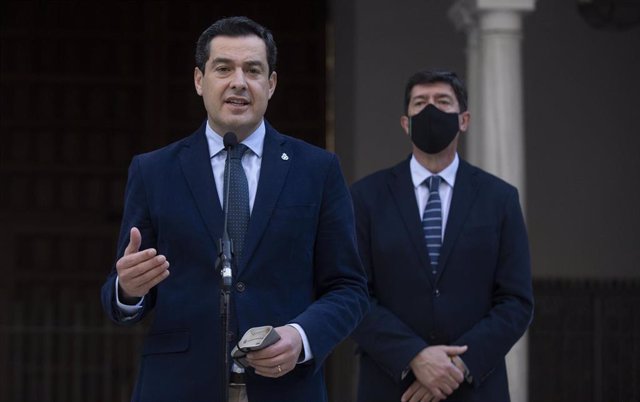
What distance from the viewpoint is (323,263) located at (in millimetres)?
3777

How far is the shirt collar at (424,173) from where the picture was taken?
532 cm

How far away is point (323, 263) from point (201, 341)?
1.24 ft

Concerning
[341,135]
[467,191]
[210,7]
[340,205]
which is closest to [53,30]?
[210,7]

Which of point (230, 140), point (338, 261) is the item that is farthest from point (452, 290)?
point (230, 140)

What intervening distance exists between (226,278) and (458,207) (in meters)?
2.17

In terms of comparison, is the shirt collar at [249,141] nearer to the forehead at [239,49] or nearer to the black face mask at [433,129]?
the forehead at [239,49]

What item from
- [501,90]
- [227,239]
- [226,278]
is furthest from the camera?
[501,90]

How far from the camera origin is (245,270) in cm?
360

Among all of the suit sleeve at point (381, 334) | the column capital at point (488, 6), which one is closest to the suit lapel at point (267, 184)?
the suit sleeve at point (381, 334)

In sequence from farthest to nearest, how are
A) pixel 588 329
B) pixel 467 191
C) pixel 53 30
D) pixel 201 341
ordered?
pixel 53 30, pixel 588 329, pixel 467 191, pixel 201 341

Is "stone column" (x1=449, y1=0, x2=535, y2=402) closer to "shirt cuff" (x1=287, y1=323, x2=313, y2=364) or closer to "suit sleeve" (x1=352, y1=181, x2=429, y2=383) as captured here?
"suit sleeve" (x1=352, y1=181, x2=429, y2=383)

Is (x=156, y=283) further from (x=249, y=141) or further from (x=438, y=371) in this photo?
(x=438, y=371)

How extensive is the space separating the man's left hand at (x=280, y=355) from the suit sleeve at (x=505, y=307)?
1.66 m

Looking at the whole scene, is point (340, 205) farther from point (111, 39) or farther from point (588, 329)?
Answer: point (111, 39)
